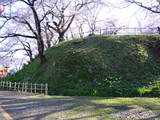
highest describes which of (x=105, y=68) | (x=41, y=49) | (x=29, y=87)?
(x=41, y=49)

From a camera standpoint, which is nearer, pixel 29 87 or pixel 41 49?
pixel 29 87

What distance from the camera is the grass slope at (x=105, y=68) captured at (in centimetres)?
1452

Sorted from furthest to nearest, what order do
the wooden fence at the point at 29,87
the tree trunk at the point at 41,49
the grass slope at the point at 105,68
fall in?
1. the tree trunk at the point at 41,49
2. the wooden fence at the point at 29,87
3. the grass slope at the point at 105,68

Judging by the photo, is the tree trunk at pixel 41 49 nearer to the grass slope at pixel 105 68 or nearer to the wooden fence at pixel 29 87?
the grass slope at pixel 105 68

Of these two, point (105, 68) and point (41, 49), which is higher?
point (41, 49)

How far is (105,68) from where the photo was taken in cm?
1672

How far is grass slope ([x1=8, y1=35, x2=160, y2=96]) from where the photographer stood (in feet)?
47.6

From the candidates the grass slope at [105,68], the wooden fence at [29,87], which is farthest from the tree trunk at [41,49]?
the wooden fence at [29,87]

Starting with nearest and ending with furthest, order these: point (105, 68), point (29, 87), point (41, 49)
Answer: point (105, 68)
point (29, 87)
point (41, 49)

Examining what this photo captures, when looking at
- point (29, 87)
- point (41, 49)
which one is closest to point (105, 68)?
point (29, 87)

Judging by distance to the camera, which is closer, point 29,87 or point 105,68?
point 105,68

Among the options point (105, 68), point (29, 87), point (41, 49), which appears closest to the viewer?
point (105, 68)

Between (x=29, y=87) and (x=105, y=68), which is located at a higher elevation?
(x=105, y=68)

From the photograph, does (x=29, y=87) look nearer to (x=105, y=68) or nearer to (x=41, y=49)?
(x=41, y=49)
